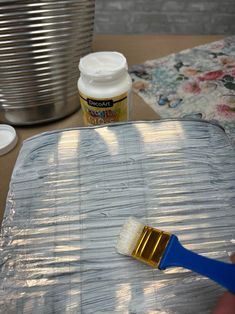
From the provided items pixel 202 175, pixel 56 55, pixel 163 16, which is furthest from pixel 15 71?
pixel 163 16

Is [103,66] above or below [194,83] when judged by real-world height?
above

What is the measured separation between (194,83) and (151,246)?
0.40 metres

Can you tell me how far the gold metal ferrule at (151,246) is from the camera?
1.05 ft

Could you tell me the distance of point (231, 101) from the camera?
60 centimetres

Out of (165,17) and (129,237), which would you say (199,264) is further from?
(165,17)

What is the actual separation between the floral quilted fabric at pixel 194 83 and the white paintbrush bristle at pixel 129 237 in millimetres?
263

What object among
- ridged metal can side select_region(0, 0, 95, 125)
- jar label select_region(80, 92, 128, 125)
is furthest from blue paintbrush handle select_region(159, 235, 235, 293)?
ridged metal can side select_region(0, 0, 95, 125)

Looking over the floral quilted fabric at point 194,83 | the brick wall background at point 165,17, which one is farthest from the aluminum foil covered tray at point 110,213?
the brick wall background at point 165,17

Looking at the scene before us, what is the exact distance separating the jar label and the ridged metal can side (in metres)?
0.08

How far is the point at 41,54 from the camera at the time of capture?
1.55ft

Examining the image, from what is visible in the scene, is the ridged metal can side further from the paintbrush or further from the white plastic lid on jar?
the paintbrush

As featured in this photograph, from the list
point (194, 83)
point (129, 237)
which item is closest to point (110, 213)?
point (129, 237)

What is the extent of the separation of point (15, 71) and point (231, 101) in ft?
Answer: 1.15

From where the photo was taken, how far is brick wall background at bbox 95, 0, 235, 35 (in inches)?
30.3
